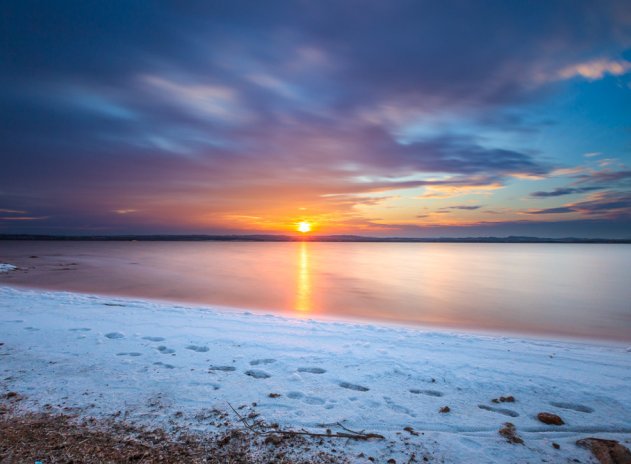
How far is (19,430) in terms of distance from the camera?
3350mm

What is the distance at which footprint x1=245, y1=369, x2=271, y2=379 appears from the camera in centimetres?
504

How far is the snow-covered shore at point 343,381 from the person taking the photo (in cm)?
366

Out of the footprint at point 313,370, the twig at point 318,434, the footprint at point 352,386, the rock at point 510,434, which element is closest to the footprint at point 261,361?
the footprint at point 313,370

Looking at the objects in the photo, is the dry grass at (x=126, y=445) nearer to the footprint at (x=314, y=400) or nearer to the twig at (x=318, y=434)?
the twig at (x=318, y=434)

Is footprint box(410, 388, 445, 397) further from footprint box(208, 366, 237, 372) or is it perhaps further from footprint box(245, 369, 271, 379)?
footprint box(208, 366, 237, 372)

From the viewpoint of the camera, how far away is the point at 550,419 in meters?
3.93

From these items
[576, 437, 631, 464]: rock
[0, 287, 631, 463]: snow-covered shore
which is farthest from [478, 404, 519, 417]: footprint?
[576, 437, 631, 464]: rock

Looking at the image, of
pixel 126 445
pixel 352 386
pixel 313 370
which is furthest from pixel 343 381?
pixel 126 445

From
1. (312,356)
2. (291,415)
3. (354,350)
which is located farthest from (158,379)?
A: (354,350)

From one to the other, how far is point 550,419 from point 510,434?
739 mm

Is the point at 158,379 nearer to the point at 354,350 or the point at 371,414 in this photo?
the point at 371,414

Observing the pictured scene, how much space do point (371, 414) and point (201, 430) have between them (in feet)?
6.37

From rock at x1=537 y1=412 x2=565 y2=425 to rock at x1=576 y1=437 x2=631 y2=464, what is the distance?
1.12 feet

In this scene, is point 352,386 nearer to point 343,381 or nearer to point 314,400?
point 343,381
